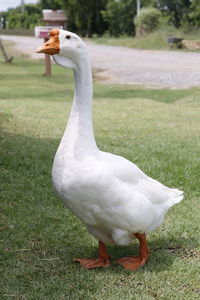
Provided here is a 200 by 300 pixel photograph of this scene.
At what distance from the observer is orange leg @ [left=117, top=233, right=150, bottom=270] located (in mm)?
3133

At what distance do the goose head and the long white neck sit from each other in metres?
0.04

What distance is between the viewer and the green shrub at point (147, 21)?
3712 cm

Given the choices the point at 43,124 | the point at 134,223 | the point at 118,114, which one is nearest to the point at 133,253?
the point at 134,223

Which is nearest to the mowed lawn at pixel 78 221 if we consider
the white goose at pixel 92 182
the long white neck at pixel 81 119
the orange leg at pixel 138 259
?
the orange leg at pixel 138 259

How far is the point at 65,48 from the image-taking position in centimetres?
294

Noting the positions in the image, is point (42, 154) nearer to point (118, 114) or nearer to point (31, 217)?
point (31, 217)

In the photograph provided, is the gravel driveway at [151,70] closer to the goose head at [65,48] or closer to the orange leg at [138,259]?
the orange leg at [138,259]

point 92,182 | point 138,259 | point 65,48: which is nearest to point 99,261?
point 138,259

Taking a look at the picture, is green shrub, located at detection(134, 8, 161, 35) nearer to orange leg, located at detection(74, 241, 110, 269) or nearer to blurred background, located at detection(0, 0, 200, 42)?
blurred background, located at detection(0, 0, 200, 42)

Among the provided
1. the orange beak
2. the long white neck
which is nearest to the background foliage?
the long white neck

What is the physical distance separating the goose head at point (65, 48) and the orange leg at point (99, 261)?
44.6 inches

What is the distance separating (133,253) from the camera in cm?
346

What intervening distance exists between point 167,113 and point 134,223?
5923mm

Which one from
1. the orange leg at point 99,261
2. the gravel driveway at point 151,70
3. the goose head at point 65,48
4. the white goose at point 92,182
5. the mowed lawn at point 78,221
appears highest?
the goose head at point 65,48
